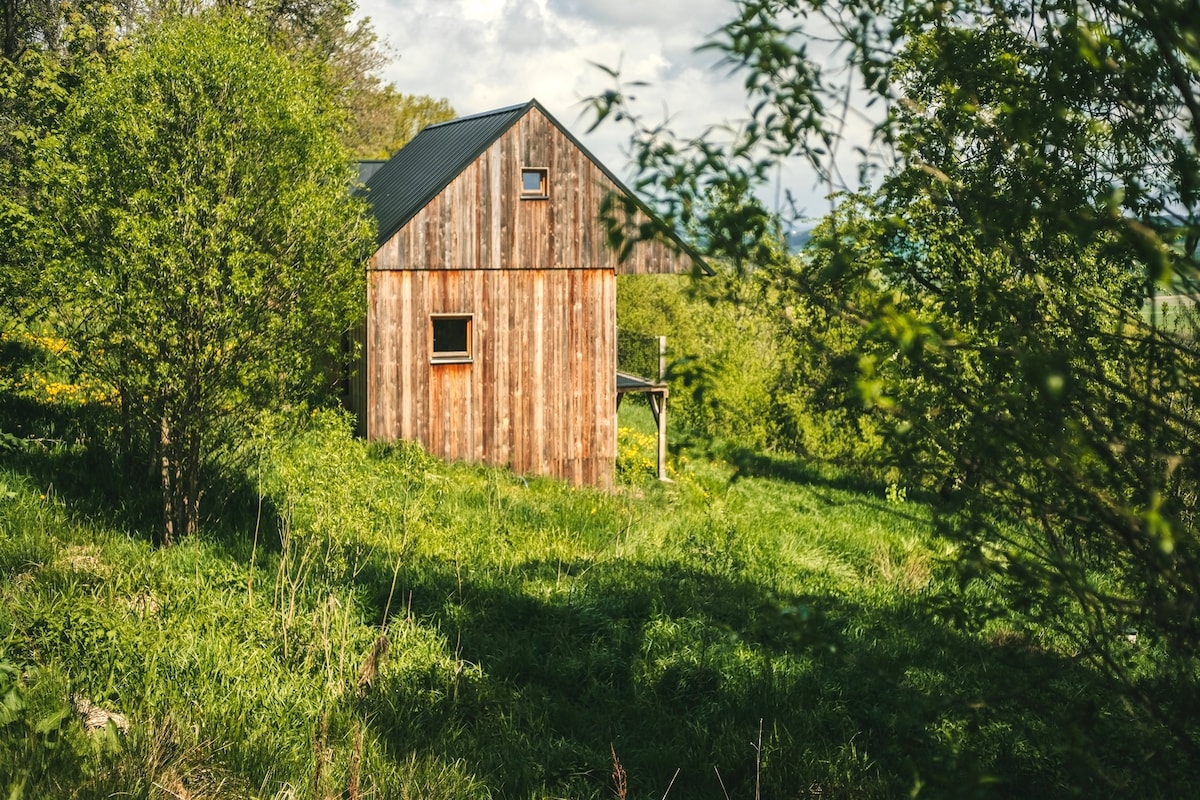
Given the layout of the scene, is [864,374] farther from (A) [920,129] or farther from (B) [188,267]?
(B) [188,267]

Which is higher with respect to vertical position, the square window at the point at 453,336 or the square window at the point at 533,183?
the square window at the point at 533,183

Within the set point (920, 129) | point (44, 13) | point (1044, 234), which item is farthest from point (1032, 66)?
point (44, 13)

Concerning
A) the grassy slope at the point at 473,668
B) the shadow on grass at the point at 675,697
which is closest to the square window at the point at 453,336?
the grassy slope at the point at 473,668

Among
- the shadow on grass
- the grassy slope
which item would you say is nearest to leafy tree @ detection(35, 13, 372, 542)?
the grassy slope

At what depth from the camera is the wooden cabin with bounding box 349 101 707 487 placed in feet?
55.4

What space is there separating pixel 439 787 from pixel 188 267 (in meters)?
5.28

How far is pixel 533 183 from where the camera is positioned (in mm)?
17562

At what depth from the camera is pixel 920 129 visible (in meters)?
3.89

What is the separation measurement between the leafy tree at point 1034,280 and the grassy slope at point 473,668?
1.27 feet

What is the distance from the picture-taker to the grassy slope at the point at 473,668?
16.9ft

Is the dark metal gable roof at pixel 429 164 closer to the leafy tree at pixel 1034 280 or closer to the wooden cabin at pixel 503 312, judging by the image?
the wooden cabin at pixel 503 312

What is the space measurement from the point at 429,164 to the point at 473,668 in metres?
13.5

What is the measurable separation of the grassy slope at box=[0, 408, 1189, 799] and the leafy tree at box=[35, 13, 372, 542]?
3.34ft

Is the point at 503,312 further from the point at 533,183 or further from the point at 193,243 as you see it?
the point at 193,243
